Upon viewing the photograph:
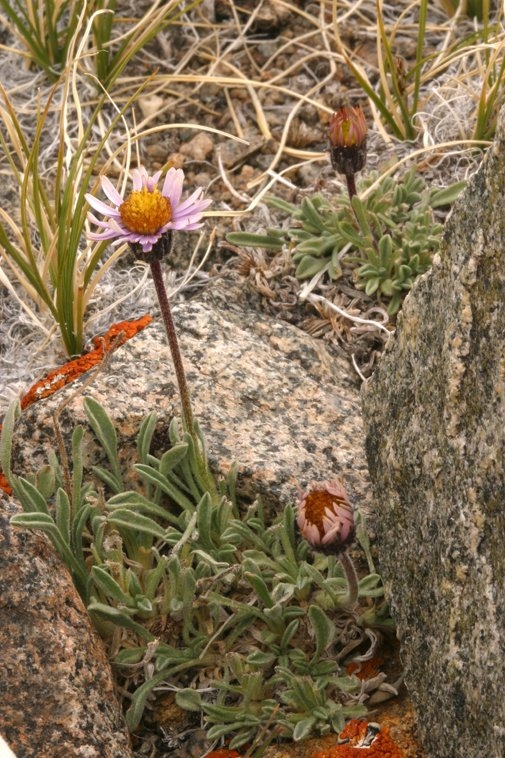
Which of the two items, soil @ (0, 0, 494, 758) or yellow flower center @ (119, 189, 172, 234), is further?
soil @ (0, 0, 494, 758)

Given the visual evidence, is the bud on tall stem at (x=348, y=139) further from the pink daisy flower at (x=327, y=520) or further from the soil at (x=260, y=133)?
the pink daisy flower at (x=327, y=520)

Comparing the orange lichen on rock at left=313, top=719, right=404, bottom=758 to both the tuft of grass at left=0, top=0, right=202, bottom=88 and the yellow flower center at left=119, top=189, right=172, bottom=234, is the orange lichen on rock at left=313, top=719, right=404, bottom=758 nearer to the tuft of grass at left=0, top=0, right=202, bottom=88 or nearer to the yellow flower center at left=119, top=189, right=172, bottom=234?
the yellow flower center at left=119, top=189, right=172, bottom=234

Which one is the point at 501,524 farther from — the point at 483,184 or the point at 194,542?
the point at 194,542

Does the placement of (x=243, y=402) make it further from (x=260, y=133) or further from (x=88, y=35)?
(x=88, y=35)

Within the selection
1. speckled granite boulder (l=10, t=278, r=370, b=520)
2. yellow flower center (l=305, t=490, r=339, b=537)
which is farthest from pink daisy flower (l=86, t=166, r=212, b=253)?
yellow flower center (l=305, t=490, r=339, b=537)

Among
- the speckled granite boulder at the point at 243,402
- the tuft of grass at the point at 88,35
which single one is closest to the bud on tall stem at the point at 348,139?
the speckled granite boulder at the point at 243,402

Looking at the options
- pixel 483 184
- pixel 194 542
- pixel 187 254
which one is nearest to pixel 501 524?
pixel 483 184

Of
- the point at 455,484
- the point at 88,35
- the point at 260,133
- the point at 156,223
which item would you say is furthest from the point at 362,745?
the point at 88,35
